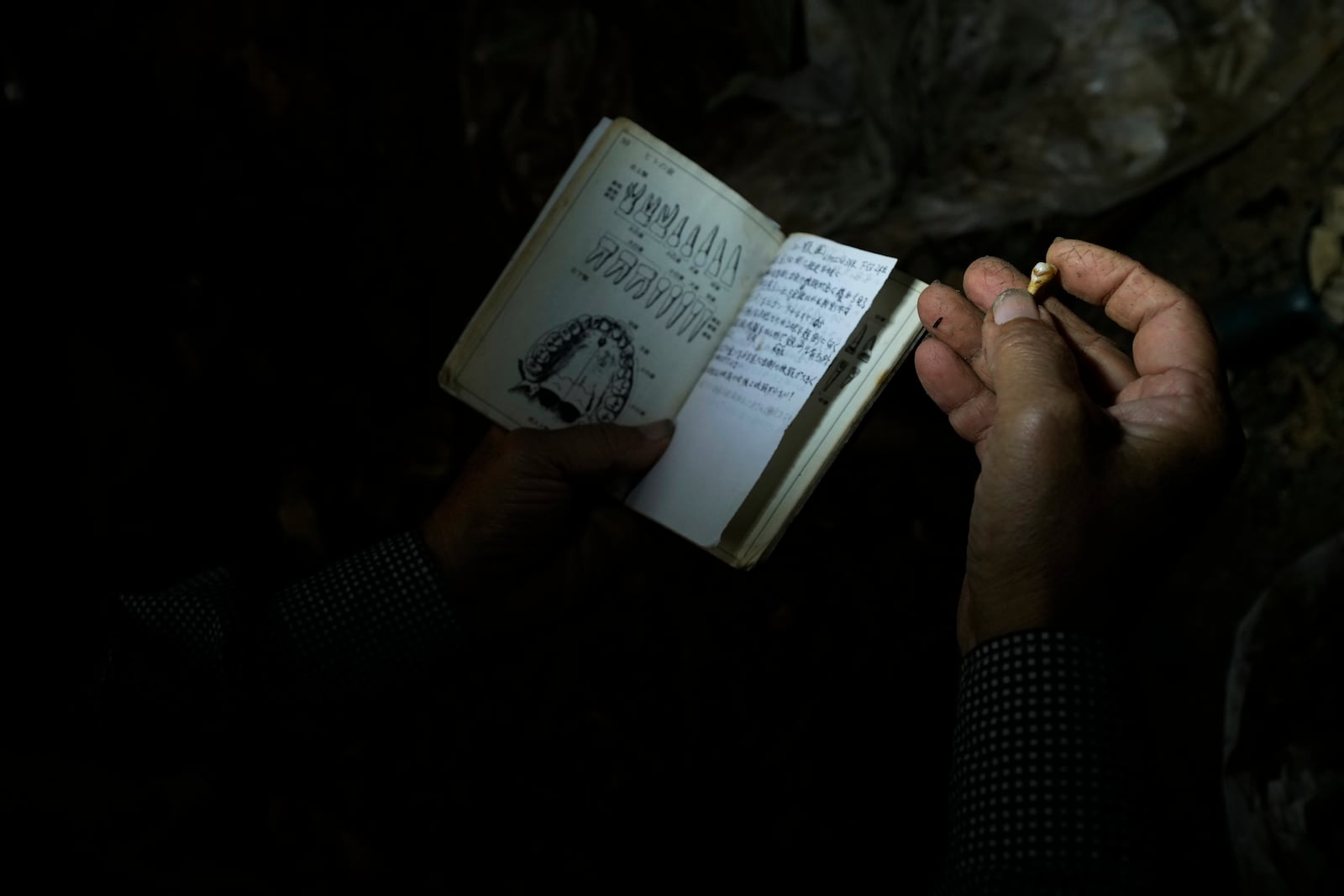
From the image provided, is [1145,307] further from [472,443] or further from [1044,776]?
[472,443]

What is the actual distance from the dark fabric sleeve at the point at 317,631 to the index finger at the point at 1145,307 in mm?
822

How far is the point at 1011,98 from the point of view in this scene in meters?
1.45

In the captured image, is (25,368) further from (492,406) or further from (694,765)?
(694,765)

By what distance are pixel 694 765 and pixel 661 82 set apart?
120cm

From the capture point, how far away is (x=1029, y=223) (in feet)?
4.46

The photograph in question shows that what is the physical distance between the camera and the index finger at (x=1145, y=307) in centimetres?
83

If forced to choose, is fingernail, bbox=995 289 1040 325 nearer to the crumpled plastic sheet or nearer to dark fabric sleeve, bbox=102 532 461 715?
the crumpled plastic sheet

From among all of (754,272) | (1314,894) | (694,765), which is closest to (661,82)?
(754,272)

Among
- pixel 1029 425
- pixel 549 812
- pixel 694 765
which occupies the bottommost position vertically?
pixel 549 812

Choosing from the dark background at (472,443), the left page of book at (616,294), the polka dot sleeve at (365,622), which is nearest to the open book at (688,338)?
the left page of book at (616,294)

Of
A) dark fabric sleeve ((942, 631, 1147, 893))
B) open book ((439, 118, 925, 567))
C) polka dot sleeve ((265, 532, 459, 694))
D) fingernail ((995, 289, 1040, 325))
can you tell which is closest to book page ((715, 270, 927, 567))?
open book ((439, 118, 925, 567))

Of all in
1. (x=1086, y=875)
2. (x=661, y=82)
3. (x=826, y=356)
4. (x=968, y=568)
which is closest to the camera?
(x=1086, y=875)

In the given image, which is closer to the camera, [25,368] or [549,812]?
[25,368]

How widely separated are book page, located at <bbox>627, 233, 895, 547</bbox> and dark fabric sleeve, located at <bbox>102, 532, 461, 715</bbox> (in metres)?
0.30
